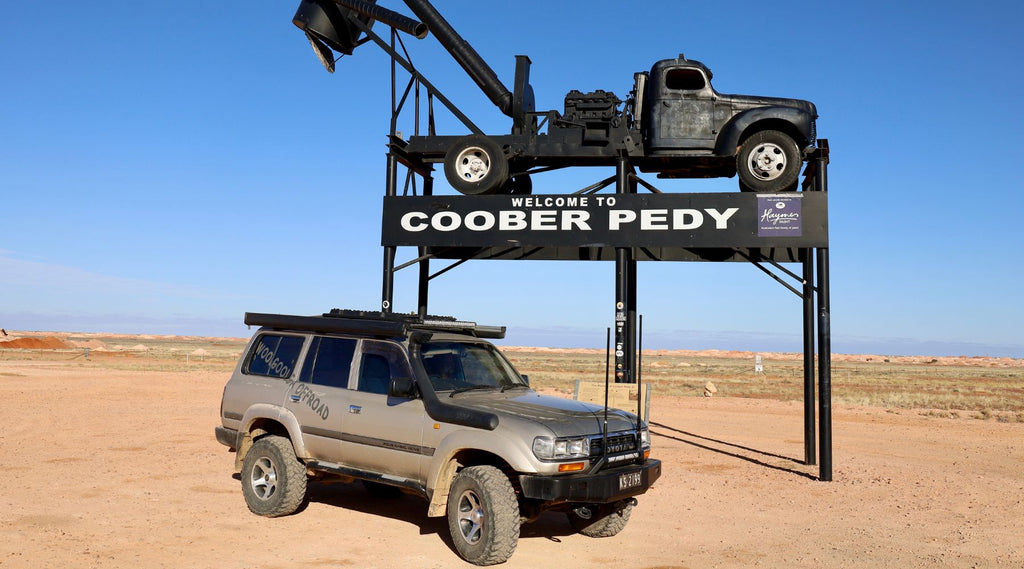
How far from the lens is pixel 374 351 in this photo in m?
7.86

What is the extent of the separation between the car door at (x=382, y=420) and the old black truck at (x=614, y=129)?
20.9 feet

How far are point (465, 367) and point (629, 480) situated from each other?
2.12 meters

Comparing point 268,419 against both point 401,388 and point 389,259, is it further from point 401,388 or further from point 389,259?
point 389,259

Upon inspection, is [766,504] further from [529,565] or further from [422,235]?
[422,235]

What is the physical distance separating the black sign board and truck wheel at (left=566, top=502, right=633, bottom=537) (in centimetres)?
586

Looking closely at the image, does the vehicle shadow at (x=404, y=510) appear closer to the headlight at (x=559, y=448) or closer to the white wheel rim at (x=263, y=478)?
the white wheel rim at (x=263, y=478)

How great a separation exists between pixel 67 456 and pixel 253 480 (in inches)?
225

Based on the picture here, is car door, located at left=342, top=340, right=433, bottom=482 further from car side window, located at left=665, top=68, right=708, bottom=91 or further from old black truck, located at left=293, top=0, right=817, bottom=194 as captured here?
car side window, located at left=665, top=68, right=708, bottom=91

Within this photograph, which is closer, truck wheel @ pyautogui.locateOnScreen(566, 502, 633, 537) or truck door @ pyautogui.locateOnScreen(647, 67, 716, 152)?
truck wheel @ pyautogui.locateOnScreen(566, 502, 633, 537)

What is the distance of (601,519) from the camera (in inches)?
305

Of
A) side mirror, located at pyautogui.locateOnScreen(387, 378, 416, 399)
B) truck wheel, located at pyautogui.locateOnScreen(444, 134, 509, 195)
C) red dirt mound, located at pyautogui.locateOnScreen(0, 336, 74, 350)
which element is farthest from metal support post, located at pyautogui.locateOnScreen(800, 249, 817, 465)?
red dirt mound, located at pyautogui.locateOnScreen(0, 336, 74, 350)

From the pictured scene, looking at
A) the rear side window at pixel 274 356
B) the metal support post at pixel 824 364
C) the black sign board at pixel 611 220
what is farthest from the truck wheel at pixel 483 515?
the black sign board at pixel 611 220

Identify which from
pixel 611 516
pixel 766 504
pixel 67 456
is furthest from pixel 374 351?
pixel 67 456

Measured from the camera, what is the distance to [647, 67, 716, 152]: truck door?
12.9 metres
